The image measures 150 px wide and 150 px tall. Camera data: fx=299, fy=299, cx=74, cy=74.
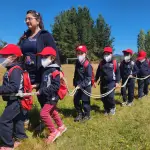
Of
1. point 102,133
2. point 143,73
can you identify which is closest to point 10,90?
point 102,133

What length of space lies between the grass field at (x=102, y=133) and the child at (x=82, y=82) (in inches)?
10.4

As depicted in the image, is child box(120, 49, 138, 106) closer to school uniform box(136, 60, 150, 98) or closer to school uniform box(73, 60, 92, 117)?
school uniform box(136, 60, 150, 98)

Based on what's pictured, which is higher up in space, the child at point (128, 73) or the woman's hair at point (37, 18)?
the woman's hair at point (37, 18)

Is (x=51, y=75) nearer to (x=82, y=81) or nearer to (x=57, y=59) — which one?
(x=57, y=59)

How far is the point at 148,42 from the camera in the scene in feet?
314

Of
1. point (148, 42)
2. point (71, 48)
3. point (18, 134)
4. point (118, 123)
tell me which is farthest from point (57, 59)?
point (148, 42)

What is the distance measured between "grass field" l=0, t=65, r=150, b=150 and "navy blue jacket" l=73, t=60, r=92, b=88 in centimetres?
91

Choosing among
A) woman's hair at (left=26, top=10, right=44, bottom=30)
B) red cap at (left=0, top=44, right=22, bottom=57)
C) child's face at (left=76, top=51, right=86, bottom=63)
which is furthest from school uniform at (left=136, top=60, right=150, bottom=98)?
red cap at (left=0, top=44, right=22, bottom=57)

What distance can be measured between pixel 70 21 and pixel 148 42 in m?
36.5

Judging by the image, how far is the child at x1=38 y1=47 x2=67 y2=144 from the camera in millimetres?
5453

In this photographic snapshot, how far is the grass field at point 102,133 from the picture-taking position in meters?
5.52

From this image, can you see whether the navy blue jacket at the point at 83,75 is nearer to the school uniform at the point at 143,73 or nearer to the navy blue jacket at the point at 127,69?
the navy blue jacket at the point at 127,69

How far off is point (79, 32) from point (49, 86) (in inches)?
2492

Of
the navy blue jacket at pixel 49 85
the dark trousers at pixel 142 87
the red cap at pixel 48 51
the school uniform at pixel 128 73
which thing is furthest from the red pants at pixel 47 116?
the dark trousers at pixel 142 87
